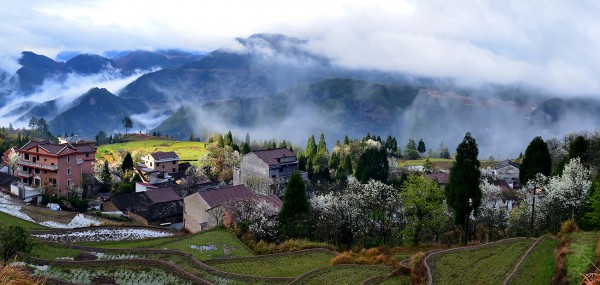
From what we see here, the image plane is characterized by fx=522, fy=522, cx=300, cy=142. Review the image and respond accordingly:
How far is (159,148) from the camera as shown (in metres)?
125

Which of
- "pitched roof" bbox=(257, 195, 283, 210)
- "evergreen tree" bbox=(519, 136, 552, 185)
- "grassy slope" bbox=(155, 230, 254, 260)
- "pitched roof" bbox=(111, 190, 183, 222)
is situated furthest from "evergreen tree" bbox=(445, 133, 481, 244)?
"pitched roof" bbox=(111, 190, 183, 222)

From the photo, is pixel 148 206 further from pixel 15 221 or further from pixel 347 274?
pixel 347 274

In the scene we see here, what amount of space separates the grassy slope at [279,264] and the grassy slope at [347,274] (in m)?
2.61

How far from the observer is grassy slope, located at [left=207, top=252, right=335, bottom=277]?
2961cm

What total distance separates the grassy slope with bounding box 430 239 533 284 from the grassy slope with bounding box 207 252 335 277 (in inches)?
318

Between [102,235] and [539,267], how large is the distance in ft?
110

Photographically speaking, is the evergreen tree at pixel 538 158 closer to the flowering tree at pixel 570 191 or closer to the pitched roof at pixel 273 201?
the flowering tree at pixel 570 191

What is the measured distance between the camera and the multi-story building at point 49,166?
65.3 metres

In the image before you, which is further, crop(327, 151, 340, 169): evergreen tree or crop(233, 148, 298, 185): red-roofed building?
crop(327, 151, 340, 169): evergreen tree

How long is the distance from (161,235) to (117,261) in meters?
15.2

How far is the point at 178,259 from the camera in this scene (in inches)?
1217

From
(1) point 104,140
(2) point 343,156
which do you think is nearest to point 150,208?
(2) point 343,156

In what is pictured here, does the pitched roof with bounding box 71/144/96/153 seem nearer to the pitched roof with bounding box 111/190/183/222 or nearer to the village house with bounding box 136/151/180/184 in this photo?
the village house with bounding box 136/151/180/184

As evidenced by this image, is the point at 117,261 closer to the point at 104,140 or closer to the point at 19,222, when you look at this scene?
the point at 19,222
